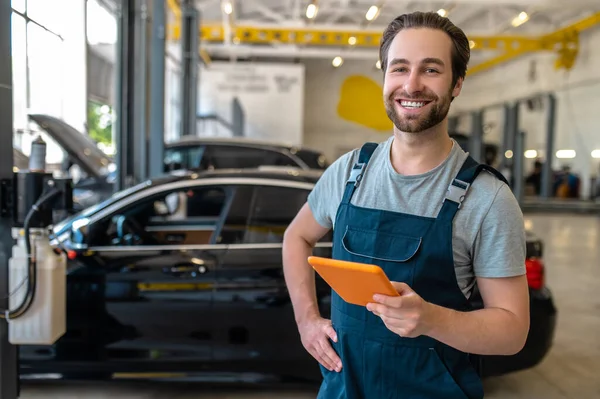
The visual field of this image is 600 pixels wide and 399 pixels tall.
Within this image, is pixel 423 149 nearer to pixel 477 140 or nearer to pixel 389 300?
pixel 389 300

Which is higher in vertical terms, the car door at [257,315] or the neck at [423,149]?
the neck at [423,149]

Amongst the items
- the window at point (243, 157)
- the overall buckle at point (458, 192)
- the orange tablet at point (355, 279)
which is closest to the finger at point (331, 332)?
the orange tablet at point (355, 279)

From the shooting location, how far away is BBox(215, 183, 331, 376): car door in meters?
3.31

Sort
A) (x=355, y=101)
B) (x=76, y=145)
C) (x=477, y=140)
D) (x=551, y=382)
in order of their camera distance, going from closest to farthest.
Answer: (x=551, y=382) < (x=76, y=145) < (x=477, y=140) < (x=355, y=101)

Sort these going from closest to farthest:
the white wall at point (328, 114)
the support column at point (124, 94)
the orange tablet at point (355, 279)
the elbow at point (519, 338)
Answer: the orange tablet at point (355, 279) < the elbow at point (519, 338) < the support column at point (124, 94) < the white wall at point (328, 114)

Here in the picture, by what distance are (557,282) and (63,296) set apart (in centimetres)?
616

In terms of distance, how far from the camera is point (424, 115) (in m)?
1.29

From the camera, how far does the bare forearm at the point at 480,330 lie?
1161 mm

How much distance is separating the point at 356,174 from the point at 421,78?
0.30 metres

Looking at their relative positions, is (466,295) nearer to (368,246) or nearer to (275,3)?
(368,246)

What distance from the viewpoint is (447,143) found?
1379 millimetres

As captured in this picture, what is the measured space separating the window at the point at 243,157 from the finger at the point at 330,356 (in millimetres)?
5421

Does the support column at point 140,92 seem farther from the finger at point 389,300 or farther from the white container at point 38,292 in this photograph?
the finger at point 389,300

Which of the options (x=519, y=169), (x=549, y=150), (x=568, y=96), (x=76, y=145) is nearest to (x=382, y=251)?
(x=76, y=145)
